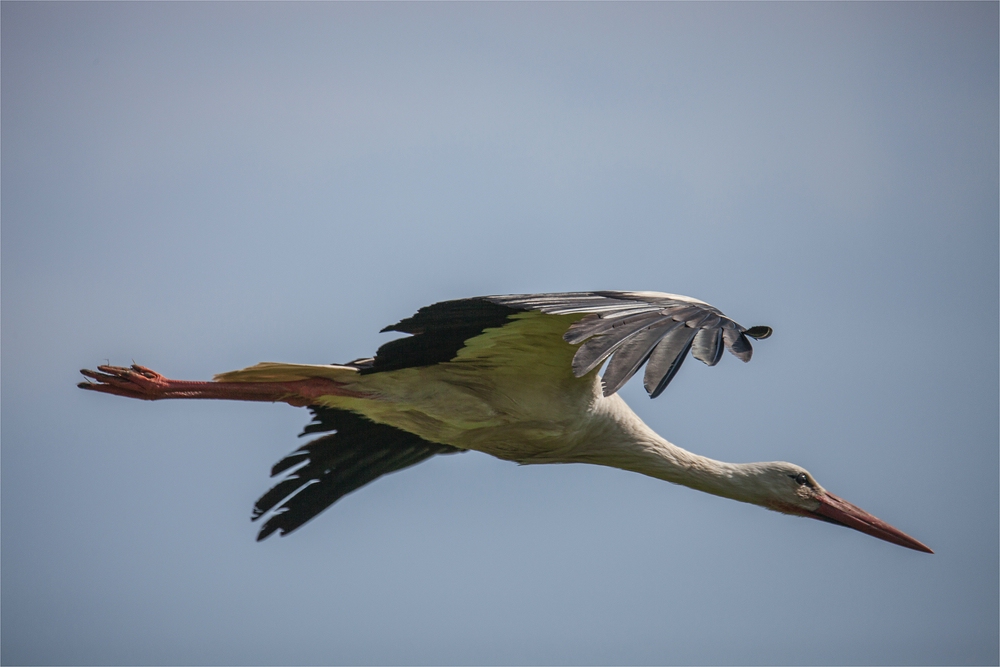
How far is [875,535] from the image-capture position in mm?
6426

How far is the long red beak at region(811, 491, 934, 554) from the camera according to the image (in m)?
6.37

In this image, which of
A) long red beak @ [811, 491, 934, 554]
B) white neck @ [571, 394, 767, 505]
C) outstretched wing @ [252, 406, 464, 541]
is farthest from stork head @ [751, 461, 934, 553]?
outstretched wing @ [252, 406, 464, 541]

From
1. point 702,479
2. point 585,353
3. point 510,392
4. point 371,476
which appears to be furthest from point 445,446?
point 585,353

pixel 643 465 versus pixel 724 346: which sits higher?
pixel 724 346

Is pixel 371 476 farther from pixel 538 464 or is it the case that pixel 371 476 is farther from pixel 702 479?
pixel 702 479

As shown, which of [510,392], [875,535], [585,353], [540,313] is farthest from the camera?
[875,535]

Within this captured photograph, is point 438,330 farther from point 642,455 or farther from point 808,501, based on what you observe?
point 808,501

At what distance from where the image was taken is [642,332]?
4320 millimetres

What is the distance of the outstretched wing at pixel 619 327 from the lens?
4.17 meters

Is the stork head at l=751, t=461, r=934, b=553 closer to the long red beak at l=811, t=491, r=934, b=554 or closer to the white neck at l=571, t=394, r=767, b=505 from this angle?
the long red beak at l=811, t=491, r=934, b=554

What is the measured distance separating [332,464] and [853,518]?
295 cm

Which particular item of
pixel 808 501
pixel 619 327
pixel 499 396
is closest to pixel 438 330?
pixel 499 396

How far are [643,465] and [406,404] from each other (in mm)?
1241

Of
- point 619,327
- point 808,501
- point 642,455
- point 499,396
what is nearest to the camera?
point 619,327
